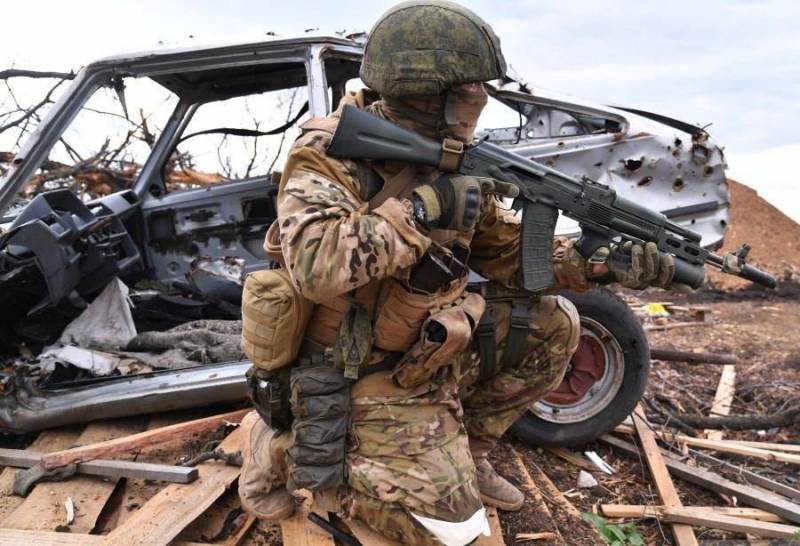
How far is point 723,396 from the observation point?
4.20 m

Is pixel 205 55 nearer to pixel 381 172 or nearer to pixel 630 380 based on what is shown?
pixel 381 172

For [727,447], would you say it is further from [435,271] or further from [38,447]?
[38,447]

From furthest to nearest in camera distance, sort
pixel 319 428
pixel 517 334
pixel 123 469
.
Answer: pixel 123 469, pixel 517 334, pixel 319 428

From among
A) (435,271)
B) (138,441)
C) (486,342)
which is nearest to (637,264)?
(486,342)

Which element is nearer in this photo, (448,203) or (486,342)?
(448,203)

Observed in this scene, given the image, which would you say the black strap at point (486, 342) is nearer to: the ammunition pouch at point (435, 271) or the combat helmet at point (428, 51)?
the ammunition pouch at point (435, 271)

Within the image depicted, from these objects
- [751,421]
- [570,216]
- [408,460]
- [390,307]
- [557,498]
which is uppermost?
[570,216]

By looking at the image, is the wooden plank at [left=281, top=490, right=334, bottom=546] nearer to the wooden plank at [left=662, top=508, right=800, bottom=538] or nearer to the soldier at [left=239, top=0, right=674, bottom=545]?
the soldier at [left=239, top=0, right=674, bottom=545]

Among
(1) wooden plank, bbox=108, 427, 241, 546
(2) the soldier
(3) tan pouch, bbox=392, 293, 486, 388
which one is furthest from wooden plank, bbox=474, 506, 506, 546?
(1) wooden plank, bbox=108, 427, 241, 546

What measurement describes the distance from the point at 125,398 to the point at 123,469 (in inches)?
13.9

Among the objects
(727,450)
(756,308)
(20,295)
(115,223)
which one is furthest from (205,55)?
(756,308)

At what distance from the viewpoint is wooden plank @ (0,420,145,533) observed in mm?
2441

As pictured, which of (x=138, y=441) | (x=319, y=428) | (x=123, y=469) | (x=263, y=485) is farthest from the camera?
(x=138, y=441)

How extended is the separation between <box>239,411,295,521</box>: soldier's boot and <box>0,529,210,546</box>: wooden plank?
0.24m
